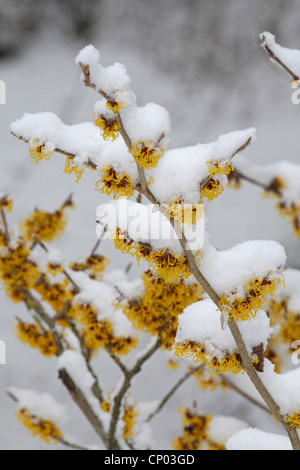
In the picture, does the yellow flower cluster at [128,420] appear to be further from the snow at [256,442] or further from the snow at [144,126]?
the snow at [144,126]

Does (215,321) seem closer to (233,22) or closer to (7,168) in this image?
(7,168)

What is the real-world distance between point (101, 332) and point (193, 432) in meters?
0.48

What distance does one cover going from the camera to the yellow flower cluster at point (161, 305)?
2.86 ft

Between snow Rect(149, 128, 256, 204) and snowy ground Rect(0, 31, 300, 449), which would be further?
snowy ground Rect(0, 31, 300, 449)

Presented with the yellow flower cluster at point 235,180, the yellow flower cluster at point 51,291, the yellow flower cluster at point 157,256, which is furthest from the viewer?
the yellow flower cluster at point 235,180

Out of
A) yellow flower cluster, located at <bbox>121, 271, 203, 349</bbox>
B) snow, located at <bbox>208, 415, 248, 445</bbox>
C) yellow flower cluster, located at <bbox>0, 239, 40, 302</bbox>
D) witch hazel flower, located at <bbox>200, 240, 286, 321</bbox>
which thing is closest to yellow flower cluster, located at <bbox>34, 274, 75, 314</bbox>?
yellow flower cluster, located at <bbox>0, 239, 40, 302</bbox>

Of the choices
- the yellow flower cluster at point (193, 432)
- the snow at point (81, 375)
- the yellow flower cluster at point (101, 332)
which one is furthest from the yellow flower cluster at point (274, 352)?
the snow at point (81, 375)

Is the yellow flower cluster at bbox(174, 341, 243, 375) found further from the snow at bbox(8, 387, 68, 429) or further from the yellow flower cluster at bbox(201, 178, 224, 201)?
the snow at bbox(8, 387, 68, 429)

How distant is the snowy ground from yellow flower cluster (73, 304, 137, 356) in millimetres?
1047

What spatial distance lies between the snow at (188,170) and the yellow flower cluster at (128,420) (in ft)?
2.61

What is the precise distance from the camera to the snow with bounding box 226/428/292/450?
791 millimetres

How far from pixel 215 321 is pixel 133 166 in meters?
0.26

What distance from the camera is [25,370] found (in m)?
2.17

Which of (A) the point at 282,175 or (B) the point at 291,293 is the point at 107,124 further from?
(A) the point at 282,175
